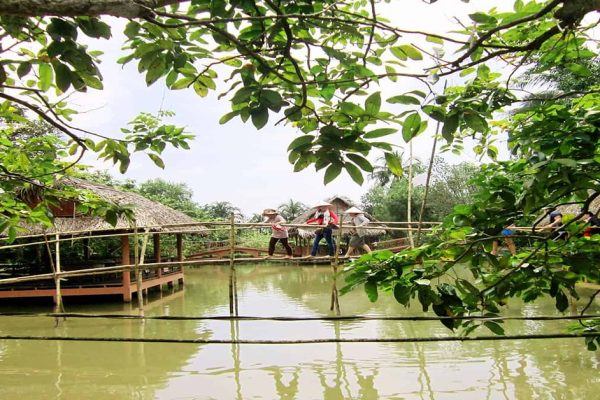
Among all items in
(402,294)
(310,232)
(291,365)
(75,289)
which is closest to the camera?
(402,294)

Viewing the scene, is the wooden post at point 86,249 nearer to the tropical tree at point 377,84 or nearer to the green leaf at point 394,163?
the tropical tree at point 377,84

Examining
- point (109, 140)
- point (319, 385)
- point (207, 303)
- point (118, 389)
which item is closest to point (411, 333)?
point (319, 385)

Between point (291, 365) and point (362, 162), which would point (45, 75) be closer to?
point (362, 162)

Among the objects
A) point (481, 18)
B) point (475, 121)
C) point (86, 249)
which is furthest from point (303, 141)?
point (86, 249)

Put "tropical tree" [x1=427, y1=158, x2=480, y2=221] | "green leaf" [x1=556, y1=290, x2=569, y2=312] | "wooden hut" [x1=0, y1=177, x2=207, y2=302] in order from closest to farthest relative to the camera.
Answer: "green leaf" [x1=556, y1=290, x2=569, y2=312] < "wooden hut" [x1=0, y1=177, x2=207, y2=302] < "tropical tree" [x1=427, y1=158, x2=480, y2=221]

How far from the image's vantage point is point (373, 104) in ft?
3.51

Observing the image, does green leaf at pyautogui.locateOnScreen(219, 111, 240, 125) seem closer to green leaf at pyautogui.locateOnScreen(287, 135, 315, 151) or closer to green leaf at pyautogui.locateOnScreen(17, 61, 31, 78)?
green leaf at pyautogui.locateOnScreen(287, 135, 315, 151)

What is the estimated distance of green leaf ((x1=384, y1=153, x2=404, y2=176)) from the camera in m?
1.19

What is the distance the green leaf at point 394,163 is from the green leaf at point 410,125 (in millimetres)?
73

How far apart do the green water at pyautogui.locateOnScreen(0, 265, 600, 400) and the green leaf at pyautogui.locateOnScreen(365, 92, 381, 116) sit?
3.53 metres

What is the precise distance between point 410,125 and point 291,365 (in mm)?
4234

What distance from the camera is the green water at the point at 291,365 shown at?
13.7 ft

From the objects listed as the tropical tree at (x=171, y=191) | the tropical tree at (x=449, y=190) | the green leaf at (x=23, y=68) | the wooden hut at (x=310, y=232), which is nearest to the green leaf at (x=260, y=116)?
the green leaf at (x=23, y=68)

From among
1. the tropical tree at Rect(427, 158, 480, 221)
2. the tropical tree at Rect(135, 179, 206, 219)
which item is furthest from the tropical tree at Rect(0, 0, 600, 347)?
the tropical tree at Rect(135, 179, 206, 219)
